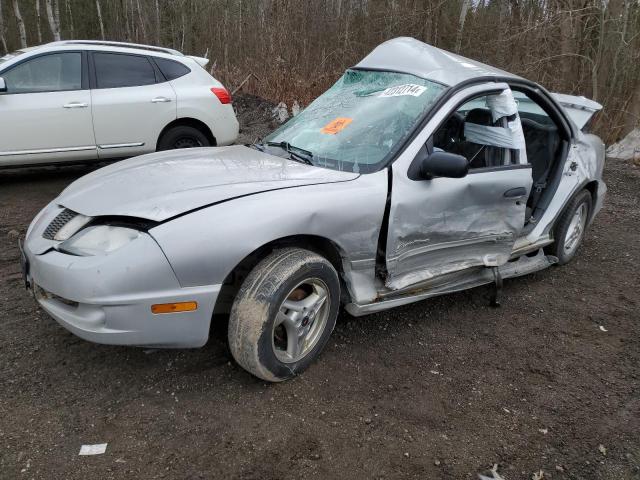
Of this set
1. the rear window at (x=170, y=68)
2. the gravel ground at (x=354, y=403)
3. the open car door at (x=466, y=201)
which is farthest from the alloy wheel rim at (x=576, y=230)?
the rear window at (x=170, y=68)

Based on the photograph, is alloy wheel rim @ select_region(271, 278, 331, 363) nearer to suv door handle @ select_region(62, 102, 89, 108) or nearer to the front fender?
the front fender

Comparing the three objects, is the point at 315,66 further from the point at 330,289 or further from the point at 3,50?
the point at 3,50

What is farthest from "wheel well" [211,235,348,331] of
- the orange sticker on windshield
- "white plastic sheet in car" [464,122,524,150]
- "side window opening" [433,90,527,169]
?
"white plastic sheet in car" [464,122,524,150]

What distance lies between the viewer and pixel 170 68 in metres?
6.93

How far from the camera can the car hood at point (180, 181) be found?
260 cm

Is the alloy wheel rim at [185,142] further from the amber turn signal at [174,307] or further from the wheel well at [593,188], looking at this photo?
the amber turn signal at [174,307]

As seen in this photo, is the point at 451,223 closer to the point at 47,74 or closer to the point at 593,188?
the point at 593,188

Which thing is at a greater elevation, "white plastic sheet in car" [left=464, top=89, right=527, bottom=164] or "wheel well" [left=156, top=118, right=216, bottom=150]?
"white plastic sheet in car" [left=464, top=89, right=527, bottom=164]

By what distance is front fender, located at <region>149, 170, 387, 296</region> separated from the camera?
96.5 inches

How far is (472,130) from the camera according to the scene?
3922 mm

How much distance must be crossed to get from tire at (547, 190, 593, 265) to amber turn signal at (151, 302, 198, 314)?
11.2ft

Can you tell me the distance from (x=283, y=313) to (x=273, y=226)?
1.55 feet

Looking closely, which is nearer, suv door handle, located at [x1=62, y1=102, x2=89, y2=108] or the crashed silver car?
the crashed silver car

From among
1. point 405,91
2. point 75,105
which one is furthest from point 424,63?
point 75,105
